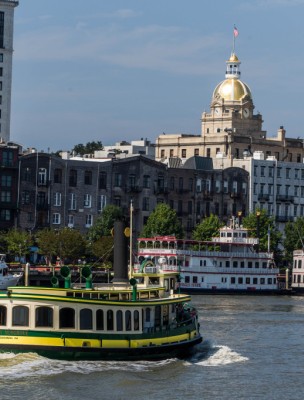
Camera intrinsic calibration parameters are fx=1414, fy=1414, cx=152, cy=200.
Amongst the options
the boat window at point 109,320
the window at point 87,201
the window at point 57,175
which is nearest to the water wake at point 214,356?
the boat window at point 109,320

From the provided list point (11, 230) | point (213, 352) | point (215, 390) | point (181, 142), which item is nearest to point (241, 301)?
point (11, 230)

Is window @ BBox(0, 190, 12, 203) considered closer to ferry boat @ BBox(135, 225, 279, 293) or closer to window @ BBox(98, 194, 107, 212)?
window @ BBox(98, 194, 107, 212)

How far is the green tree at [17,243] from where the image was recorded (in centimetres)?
13688

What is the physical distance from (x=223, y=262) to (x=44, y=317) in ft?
260

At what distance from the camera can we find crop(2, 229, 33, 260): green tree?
136875 millimetres

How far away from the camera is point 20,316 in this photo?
193 ft

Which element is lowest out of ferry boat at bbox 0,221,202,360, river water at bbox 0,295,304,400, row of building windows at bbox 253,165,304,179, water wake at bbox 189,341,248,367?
river water at bbox 0,295,304,400

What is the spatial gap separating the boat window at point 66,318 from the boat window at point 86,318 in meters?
0.46

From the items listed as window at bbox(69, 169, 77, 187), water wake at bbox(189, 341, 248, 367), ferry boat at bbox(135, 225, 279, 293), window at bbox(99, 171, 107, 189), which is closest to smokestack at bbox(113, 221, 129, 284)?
water wake at bbox(189, 341, 248, 367)

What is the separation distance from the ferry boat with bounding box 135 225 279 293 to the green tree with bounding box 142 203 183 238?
646 cm

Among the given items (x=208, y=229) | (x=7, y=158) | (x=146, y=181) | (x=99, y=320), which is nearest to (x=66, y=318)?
(x=99, y=320)

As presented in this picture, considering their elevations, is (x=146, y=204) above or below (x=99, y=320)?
above

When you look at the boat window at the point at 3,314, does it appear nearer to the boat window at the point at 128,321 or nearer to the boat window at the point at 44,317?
the boat window at the point at 44,317

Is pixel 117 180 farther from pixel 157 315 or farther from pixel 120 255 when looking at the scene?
pixel 157 315
